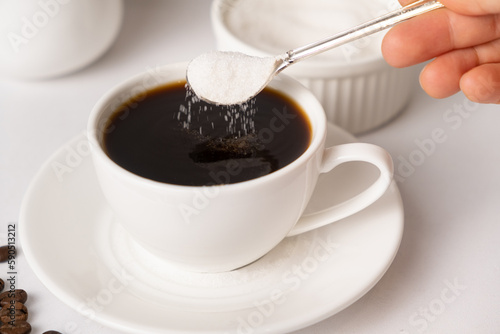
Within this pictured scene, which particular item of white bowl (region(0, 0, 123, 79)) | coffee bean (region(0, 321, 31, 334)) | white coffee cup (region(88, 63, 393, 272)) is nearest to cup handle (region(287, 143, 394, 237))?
white coffee cup (region(88, 63, 393, 272))

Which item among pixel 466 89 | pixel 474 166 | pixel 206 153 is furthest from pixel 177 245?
pixel 474 166

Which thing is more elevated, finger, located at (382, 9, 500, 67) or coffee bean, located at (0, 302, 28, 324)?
finger, located at (382, 9, 500, 67)

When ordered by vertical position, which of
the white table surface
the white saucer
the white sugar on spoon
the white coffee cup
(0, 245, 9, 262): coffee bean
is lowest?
the white table surface

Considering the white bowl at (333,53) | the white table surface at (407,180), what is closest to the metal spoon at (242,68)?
the white bowl at (333,53)

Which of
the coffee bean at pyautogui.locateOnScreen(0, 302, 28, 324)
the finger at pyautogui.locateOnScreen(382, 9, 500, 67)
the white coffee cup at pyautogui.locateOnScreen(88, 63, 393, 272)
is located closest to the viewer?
the white coffee cup at pyautogui.locateOnScreen(88, 63, 393, 272)

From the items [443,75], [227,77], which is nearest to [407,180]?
[443,75]

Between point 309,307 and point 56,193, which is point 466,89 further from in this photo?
point 56,193

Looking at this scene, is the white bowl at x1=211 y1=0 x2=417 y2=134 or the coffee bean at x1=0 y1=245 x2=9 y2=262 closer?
the coffee bean at x1=0 y1=245 x2=9 y2=262

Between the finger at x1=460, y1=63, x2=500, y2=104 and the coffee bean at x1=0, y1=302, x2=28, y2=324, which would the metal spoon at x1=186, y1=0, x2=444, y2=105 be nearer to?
the finger at x1=460, y1=63, x2=500, y2=104

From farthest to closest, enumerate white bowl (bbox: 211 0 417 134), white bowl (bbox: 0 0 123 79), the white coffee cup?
white bowl (bbox: 0 0 123 79)
white bowl (bbox: 211 0 417 134)
the white coffee cup
